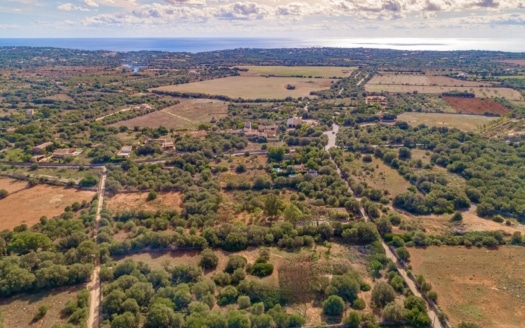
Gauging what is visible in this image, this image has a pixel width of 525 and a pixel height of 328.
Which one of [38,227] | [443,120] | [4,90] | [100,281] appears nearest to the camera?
[100,281]

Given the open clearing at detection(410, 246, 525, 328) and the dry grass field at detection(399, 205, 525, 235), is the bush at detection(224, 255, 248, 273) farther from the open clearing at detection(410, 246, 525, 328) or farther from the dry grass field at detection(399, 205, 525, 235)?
the dry grass field at detection(399, 205, 525, 235)

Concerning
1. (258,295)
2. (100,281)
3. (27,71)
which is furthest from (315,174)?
(27,71)

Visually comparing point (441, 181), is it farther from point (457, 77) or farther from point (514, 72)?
point (514, 72)


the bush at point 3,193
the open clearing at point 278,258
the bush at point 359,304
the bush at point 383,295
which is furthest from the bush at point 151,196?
the bush at point 383,295

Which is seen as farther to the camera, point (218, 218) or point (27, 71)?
point (27, 71)

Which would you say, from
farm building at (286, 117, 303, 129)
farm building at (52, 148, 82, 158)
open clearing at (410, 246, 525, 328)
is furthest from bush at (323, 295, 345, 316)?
farm building at (286, 117, 303, 129)

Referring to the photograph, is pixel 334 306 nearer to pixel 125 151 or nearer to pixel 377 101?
pixel 125 151

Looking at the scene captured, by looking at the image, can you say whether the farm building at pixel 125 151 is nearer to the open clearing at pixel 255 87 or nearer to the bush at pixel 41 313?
the bush at pixel 41 313
